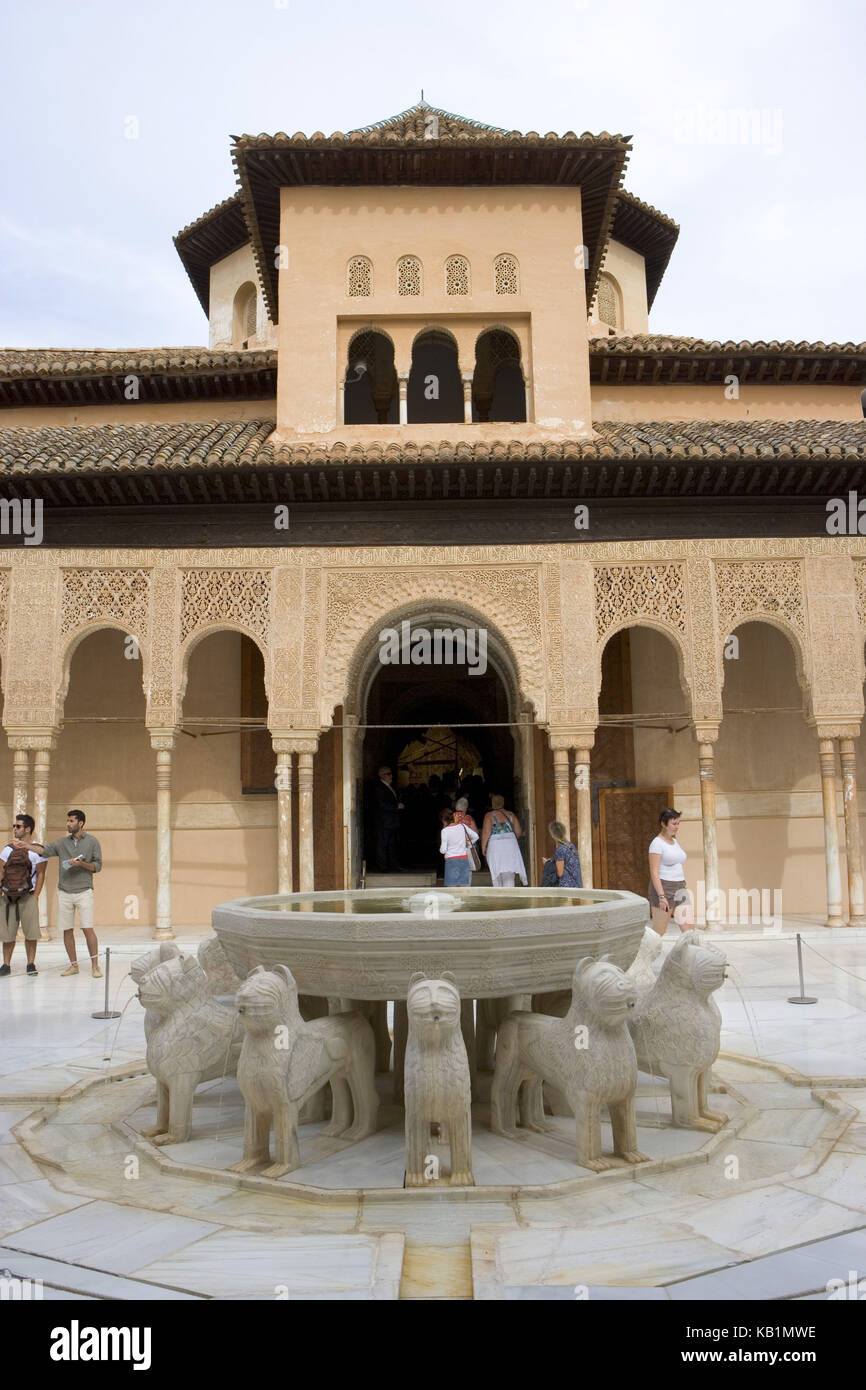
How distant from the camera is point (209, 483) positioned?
473 inches

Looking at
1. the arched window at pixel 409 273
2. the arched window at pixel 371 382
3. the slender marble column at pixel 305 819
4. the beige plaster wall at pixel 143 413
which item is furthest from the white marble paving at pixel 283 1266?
the beige plaster wall at pixel 143 413

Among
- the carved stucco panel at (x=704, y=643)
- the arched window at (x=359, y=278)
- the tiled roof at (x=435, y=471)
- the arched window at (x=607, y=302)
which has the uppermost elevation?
the arched window at (x=607, y=302)

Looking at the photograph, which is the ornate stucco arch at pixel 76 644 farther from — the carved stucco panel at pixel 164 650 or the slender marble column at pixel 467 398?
the slender marble column at pixel 467 398

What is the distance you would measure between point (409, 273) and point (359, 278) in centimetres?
66

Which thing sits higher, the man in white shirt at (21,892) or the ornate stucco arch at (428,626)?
the ornate stucco arch at (428,626)

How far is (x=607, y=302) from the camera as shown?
18062 mm

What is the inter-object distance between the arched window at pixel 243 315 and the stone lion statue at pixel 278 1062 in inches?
649

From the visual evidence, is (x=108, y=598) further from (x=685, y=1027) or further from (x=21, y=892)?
(x=685, y=1027)

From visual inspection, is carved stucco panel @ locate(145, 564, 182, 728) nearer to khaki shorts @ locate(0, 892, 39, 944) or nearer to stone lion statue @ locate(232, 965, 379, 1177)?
khaki shorts @ locate(0, 892, 39, 944)

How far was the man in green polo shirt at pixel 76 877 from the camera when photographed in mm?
9219
